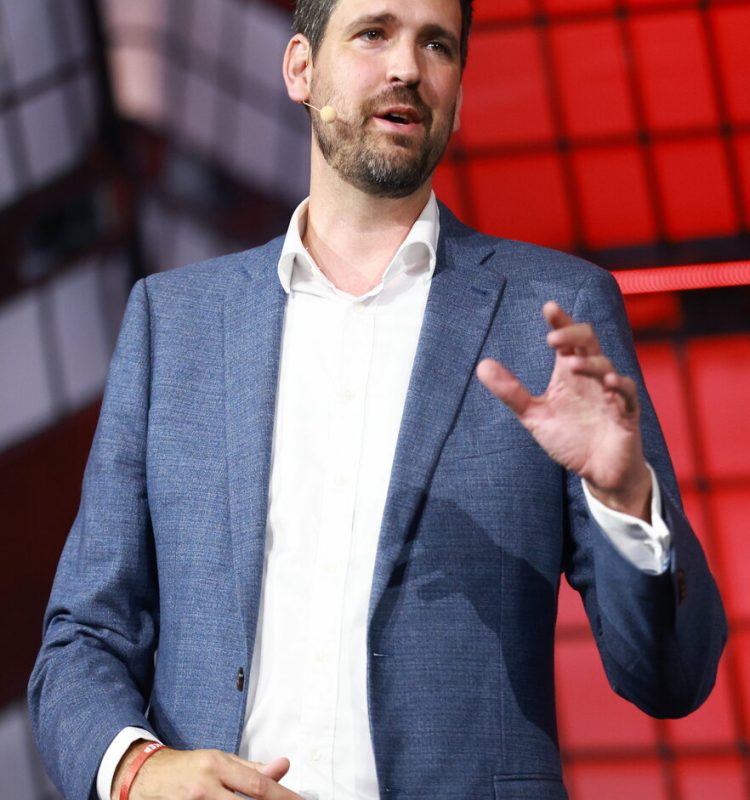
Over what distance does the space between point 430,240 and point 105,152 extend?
143 centimetres

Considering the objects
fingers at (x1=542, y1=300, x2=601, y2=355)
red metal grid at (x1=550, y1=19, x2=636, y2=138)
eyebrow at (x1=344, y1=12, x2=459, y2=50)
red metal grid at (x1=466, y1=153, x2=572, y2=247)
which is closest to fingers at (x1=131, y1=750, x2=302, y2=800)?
fingers at (x1=542, y1=300, x2=601, y2=355)

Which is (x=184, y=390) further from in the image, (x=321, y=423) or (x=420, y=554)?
(x=420, y=554)

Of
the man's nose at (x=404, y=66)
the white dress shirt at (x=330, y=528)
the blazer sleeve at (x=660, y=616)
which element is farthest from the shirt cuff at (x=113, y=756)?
the man's nose at (x=404, y=66)

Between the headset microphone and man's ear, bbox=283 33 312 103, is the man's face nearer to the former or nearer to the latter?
the headset microphone

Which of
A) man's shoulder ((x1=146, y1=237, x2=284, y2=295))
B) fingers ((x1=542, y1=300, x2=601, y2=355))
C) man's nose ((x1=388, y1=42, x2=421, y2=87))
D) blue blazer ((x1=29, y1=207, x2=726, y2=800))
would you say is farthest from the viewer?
man's shoulder ((x1=146, y1=237, x2=284, y2=295))

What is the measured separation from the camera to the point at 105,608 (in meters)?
1.73

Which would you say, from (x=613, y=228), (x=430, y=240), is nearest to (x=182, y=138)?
(x=613, y=228)

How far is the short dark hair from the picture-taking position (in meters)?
1.95

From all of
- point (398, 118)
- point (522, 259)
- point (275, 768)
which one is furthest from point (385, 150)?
point (275, 768)

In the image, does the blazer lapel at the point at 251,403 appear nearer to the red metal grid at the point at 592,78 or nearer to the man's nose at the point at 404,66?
the man's nose at the point at 404,66

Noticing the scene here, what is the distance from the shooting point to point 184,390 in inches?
70.7

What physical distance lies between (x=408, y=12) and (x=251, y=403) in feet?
2.10

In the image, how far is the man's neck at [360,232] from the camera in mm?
1887

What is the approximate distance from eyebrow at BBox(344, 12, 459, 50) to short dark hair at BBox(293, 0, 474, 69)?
0.27 ft
